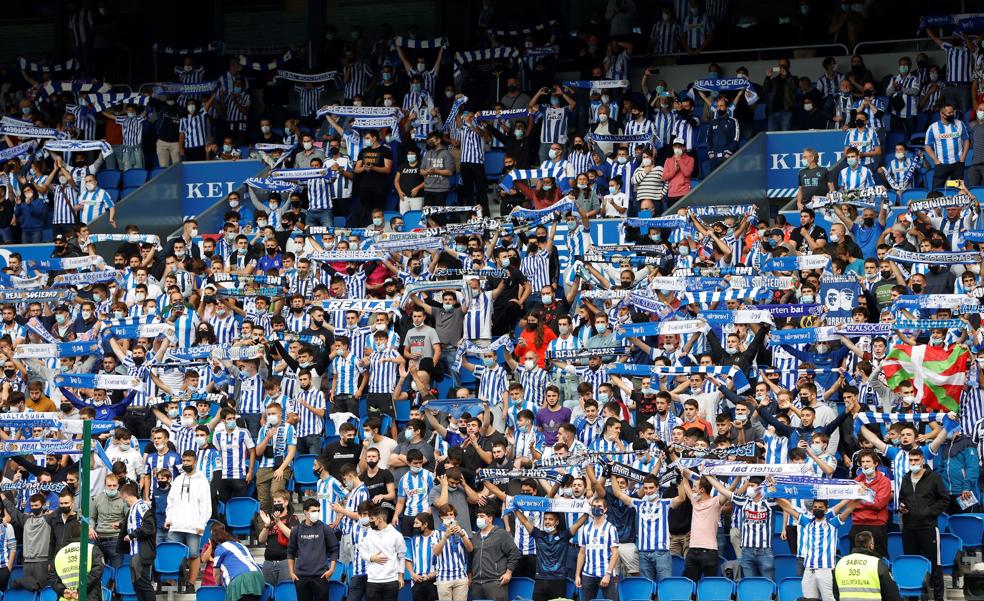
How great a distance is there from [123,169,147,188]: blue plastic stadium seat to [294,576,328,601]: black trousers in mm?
13518

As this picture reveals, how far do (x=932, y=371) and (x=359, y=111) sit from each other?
11.8m

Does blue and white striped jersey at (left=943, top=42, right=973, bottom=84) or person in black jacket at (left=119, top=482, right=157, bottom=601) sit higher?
blue and white striped jersey at (left=943, top=42, right=973, bottom=84)

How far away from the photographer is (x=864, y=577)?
15.8 metres

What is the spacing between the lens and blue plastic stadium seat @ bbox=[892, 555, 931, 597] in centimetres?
1731

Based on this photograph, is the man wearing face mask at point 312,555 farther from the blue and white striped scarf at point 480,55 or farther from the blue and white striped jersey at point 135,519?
the blue and white striped scarf at point 480,55

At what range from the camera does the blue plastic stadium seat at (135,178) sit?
99.5ft

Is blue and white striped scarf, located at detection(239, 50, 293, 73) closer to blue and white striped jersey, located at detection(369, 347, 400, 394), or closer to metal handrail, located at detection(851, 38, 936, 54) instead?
metal handrail, located at detection(851, 38, 936, 54)

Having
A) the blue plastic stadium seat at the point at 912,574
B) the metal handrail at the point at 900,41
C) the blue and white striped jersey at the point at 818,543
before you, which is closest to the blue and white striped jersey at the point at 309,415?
the blue and white striped jersey at the point at 818,543

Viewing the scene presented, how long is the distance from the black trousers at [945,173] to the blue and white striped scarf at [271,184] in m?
9.73

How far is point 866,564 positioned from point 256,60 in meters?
20.0

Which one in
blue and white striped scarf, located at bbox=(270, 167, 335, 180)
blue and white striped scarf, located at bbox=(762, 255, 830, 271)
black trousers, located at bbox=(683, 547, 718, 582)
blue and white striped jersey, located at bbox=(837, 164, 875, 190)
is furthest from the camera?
blue and white striped scarf, located at bbox=(270, 167, 335, 180)

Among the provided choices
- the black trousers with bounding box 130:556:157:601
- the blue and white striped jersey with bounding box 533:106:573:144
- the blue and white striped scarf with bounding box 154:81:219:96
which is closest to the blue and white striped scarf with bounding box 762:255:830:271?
the blue and white striped jersey with bounding box 533:106:573:144

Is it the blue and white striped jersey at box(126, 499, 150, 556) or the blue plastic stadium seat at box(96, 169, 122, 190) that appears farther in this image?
the blue plastic stadium seat at box(96, 169, 122, 190)

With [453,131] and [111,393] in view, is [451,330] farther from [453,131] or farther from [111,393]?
[453,131]
